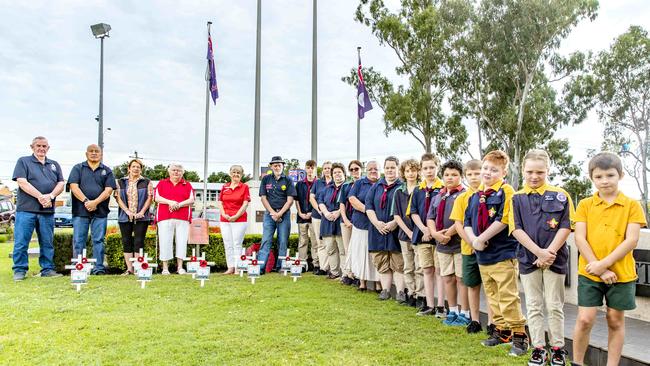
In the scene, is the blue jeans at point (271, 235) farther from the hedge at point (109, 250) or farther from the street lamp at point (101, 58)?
the street lamp at point (101, 58)

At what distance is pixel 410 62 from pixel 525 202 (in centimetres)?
2486

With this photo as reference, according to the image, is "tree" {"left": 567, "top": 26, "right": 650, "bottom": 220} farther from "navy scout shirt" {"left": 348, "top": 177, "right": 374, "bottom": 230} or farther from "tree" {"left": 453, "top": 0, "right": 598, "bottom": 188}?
"navy scout shirt" {"left": 348, "top": 177, "right": 374, "bottom": 230}

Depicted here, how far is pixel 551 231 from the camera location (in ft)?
13.1

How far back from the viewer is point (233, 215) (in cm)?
883

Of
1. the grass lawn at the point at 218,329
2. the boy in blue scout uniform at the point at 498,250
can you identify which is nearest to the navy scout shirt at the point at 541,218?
the boy in blue scout uniform at the point at 498,250

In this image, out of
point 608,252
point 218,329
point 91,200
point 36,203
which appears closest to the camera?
point 608,252

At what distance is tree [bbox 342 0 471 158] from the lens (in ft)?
87.6

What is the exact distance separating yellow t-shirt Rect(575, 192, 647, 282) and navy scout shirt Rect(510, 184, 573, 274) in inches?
10.6

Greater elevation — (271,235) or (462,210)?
(462,210)

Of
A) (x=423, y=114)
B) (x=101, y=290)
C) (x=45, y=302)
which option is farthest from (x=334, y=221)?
(x=423, y=114)

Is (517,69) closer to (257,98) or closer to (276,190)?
(257,98)

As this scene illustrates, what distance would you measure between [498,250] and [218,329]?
2.64 metres

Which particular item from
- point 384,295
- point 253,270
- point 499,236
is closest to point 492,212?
point 499,236

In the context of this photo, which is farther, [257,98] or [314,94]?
[314,94]
